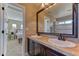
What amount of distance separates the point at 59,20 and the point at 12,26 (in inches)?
43.6

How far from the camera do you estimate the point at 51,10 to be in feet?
8.00

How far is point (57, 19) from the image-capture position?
86.7 inches

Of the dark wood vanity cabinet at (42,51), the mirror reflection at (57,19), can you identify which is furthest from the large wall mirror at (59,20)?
the dark wood vanity cabinet at (42,51)

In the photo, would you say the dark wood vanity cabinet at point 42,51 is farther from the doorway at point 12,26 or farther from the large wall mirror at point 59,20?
the large wall mirror at point 59,20

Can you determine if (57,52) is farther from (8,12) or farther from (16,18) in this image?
(8,12)

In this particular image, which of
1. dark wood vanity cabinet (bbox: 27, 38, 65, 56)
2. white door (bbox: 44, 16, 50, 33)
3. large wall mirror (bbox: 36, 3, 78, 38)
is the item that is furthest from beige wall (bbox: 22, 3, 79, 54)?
dark wood vanity cabinet (bbox: 27, 38, 65, 56)

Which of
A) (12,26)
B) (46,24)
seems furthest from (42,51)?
(12,26)

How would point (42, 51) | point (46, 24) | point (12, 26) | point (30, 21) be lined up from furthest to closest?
1. point (30, 21)
2. point (46, 24)
3. point (12, 26)
4. point (42, 51)

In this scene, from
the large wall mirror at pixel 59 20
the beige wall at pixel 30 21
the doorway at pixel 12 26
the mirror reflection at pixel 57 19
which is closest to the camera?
the large wall mirror at pixel 59 20

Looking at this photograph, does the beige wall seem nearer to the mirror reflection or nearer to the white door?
the mirror reflection

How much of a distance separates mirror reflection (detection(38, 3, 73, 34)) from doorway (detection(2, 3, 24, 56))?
0.57m

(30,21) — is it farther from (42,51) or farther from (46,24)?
(42,51)

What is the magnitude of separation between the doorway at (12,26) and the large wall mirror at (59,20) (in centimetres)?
54

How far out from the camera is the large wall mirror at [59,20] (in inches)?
67.3
